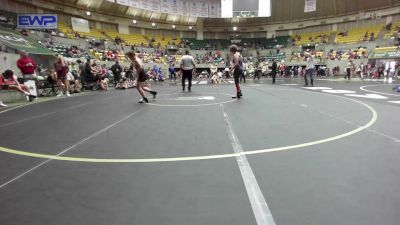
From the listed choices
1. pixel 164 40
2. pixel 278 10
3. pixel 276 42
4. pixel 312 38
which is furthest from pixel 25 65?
pixel 278 10

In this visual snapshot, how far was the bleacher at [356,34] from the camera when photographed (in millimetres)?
34969

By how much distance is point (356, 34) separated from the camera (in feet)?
119

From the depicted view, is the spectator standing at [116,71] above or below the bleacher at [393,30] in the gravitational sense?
below

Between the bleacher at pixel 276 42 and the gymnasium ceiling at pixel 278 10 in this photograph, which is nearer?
the gymnasium ceiling at pixel 278 10

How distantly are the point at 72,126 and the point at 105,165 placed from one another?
2.52 meters

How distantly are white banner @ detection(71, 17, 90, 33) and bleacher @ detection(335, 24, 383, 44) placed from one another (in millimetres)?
28665

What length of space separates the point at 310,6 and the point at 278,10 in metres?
6.05

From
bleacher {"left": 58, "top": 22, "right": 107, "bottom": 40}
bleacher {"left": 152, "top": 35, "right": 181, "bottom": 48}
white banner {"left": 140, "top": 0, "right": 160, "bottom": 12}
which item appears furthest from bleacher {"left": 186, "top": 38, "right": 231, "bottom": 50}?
bleacher {"left": 58, "top": 22, "right": 107, "bottom": 40}

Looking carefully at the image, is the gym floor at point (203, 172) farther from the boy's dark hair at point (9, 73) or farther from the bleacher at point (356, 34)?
the bleacher at point (356, 34)

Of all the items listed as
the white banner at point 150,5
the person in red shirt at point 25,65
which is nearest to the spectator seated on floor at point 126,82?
the person in red shirt at point 25,65

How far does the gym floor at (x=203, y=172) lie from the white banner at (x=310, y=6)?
120 feet

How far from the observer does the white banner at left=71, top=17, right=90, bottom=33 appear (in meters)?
32.4

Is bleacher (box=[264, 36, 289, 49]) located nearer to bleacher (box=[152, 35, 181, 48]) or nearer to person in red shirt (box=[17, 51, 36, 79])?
bleacher (box=[152, 35, 181, 48])

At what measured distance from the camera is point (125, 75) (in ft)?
58.6
